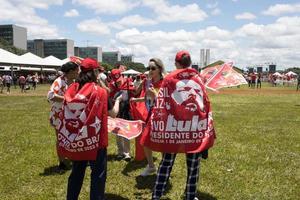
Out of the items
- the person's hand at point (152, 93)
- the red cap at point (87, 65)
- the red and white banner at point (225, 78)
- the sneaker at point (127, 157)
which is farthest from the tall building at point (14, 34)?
the red cap at point (87, 65)

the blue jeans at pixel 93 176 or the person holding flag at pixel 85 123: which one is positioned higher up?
the person holding flag at pixel 85 123

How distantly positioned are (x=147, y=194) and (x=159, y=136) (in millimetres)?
1630

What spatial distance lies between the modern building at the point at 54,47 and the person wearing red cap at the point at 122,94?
167m

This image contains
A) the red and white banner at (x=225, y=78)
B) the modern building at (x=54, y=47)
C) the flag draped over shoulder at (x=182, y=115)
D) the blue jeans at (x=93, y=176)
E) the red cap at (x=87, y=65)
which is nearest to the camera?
Answer: the red cap at (x=87, y=65)

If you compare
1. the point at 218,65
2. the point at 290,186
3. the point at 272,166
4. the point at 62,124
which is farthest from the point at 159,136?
the point at 272,166

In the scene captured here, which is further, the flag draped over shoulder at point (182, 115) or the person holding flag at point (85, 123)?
the flag draped over shoulder at point (182, 115)

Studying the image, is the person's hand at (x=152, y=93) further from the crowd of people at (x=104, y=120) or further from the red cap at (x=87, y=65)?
the red cap at (x=87, y=65)

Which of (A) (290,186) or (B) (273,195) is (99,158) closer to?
(B) (273,195)

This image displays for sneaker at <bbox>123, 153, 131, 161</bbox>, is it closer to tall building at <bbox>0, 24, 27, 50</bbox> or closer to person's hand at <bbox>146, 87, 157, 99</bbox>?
person's hand at <bbox>146, 87, 157, 99</bbox>

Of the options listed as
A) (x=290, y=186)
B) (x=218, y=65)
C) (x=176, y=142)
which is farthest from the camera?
(x=290, y=186)

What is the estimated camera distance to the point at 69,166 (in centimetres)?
819

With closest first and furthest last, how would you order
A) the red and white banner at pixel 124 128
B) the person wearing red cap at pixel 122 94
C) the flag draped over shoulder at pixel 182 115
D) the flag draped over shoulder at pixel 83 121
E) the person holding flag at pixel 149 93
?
1. the flag draped over shoulder at pixel 83 121
2. the flag draped over shoulder at pixel 182 115
3. the red and white banner at pixel 124 128
4. the person holding flag at pixel 149 93
5. the person wearing red cap at pixel 122 94

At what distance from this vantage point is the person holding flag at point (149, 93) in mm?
6355

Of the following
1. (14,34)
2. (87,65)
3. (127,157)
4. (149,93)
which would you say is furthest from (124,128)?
(14,34)
